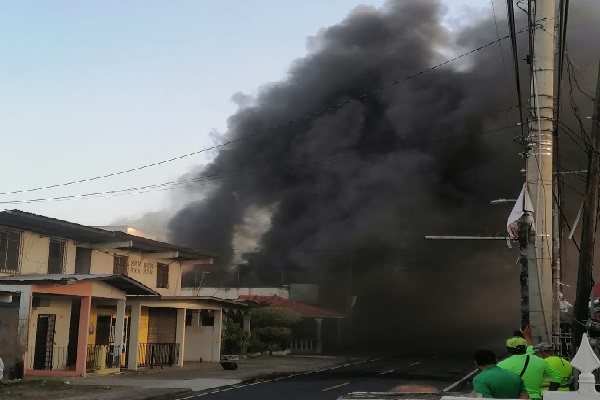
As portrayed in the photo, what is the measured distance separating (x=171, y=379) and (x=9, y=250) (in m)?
6.40

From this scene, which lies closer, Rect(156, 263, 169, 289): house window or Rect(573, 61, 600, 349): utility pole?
Rect(573, 61, 600, 349): utility pole

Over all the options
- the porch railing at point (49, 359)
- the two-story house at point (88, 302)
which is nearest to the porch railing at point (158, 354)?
the two-story house at point (88, 302)

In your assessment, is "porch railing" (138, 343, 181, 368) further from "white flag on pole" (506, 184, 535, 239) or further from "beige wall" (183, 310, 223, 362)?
"white flag on pole" (506, 184, 535, 239)

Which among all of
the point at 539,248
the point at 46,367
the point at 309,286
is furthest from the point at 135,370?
the point at 309,286

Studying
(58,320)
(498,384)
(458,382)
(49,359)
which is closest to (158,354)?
(58,320)

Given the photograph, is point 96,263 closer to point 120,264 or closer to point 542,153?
point 120,264

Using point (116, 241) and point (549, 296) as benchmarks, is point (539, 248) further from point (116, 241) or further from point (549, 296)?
point (116, 241)

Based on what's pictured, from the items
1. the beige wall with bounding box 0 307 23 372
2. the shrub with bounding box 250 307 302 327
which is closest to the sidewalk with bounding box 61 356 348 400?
the beige wall with bounding box 0 307 23 372

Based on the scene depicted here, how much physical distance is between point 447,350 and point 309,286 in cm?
1089

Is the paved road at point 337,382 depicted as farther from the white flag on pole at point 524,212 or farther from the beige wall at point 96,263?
the beige wall at point 96,263

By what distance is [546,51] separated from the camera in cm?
1182

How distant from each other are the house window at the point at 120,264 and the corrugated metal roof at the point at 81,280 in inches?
123

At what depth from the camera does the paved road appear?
53.2 feet

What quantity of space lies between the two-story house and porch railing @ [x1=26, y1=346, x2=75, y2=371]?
0.03 metres
